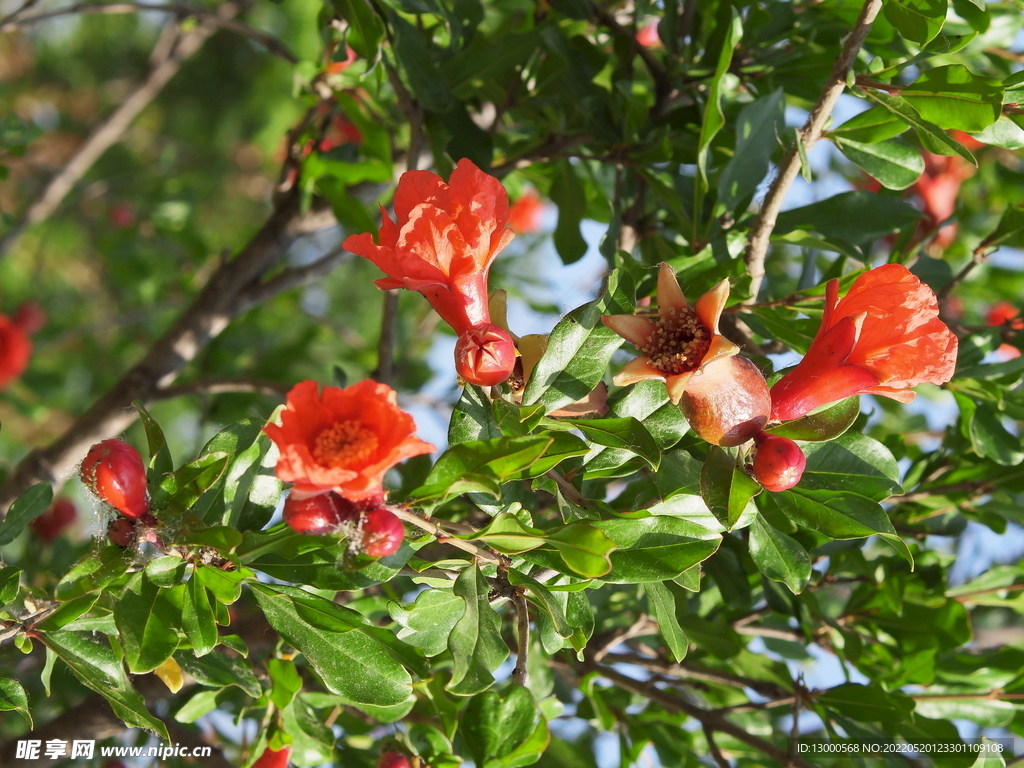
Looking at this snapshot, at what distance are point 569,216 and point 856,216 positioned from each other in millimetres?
483

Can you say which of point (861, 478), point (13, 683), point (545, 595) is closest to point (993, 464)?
point (861, 478)

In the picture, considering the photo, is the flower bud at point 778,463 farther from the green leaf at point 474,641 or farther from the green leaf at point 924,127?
the green leaf at point 924,127

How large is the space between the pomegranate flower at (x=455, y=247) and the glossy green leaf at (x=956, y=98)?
1.76 feet

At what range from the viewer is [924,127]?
34.9 inches

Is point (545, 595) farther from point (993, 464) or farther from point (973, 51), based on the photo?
point (973, 51)

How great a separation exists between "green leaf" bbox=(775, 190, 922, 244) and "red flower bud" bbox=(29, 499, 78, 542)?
192 cm

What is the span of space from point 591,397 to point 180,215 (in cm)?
178

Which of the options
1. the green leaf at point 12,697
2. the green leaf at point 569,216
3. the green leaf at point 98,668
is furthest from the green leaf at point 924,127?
the green leaf at point 12,697

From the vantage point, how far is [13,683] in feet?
2.68

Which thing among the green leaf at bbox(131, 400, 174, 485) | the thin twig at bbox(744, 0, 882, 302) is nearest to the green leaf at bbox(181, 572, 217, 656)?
the green leaf at bbox(131, 400, 174, 485)

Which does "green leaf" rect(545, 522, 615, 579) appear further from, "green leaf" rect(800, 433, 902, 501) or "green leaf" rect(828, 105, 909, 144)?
"green leaf" rect(828, 105, 909, 144)

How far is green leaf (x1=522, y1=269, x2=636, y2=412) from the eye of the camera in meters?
0.78

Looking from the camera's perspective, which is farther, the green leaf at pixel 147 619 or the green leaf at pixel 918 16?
the green leaf at pixel 918 16

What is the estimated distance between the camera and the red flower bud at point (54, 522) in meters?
2.03
